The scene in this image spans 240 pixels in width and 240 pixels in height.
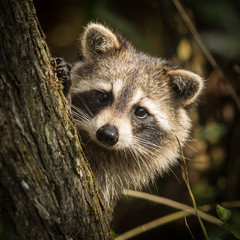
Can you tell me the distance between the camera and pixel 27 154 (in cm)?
184

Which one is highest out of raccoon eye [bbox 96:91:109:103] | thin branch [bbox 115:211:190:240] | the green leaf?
raccoon eye [bbox 96:91:109:103]

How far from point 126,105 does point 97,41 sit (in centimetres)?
84

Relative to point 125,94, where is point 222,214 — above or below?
below

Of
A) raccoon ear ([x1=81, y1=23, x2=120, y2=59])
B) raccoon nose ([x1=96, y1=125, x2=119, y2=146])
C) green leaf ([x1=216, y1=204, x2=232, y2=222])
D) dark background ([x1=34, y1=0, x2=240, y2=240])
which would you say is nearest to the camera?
green leaf ([x1=216, y1=204, x2=232, y2=222])

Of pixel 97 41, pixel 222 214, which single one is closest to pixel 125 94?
pixel 97 41

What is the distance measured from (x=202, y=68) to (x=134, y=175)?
113 inches

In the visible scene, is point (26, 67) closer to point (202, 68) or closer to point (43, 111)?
point (43, 111)

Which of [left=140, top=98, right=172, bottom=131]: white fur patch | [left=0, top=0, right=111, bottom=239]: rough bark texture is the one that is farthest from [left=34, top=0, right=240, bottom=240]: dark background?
[left=0, top=0, right=111, bottom=239]: rough bark texture

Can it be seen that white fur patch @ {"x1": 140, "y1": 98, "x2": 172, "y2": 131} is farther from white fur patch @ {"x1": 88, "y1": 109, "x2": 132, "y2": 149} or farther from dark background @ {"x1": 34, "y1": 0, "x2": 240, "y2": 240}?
dark background @ {"x1": 34, "y1": 0, "x2": 240, "y2": 240}

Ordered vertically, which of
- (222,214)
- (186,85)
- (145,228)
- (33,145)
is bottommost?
(145,228)

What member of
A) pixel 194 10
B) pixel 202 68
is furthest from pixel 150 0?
pixel 202 68

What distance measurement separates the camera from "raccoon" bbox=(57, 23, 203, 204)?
3.19 metres

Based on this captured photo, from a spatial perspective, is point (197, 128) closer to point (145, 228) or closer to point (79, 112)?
point (145, 228)

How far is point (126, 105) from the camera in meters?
3.22
